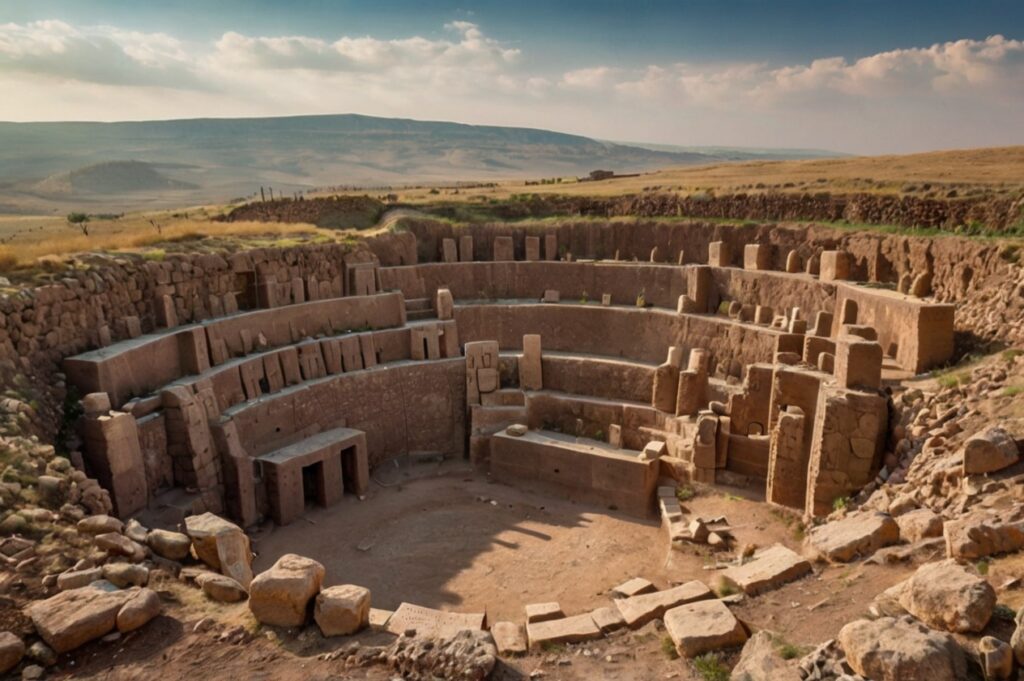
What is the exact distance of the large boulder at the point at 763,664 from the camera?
6.08 meters

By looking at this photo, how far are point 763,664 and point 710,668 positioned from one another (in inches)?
22.3

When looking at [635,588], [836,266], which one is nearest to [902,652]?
[635,588]

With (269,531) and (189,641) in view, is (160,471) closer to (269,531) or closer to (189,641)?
(269,531)

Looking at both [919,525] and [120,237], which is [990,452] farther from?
[120,237]

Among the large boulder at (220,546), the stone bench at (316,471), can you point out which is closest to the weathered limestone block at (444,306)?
the stone bench at (316,471)

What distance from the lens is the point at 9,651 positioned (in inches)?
256

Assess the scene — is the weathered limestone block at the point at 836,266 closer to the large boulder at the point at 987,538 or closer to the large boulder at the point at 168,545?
the large boulder at the point at 987,538

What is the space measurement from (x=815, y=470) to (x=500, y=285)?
12.3 metres

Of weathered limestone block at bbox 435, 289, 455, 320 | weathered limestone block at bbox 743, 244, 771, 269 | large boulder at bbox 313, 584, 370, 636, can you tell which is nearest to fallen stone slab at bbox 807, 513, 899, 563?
large boulder at bbox 313, 584, 370, 636

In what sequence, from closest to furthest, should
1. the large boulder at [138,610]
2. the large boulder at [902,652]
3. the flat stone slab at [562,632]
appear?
the large boulder at [902,652]
the large boulder at [138,610]
the flat stone slab at [562,632]

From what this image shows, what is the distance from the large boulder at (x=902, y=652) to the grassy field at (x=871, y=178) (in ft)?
51.7

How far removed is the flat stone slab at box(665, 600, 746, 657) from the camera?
22.7ft

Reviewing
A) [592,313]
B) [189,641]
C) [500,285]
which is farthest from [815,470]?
[500,285]

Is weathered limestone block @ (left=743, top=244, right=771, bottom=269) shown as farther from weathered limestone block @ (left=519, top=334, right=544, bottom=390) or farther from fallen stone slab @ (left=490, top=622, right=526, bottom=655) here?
fallen stone slab @ (left=490, top=622, right=526, bottom=655)
